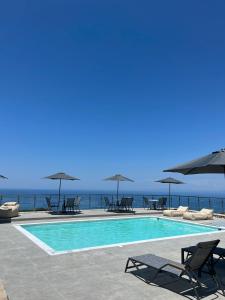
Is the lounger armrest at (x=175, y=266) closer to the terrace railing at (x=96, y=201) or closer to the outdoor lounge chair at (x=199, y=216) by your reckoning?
the outdoor lounge chair at (x=199, y=216)

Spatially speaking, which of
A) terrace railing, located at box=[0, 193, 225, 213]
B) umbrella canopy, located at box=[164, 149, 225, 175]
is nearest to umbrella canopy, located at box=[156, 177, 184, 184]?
terrace railing, located at box=[0, 193, 225, 213]

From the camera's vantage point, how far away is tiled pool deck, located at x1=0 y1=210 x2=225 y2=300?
4.48 m

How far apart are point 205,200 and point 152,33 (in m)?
10.7

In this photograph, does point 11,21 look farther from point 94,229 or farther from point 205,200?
point 205,200

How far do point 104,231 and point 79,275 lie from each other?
6.63m

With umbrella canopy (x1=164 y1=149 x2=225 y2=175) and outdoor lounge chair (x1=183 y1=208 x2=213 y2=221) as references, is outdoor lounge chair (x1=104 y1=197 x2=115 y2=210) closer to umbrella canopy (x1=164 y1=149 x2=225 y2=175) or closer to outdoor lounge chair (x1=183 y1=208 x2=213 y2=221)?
outdoor lounge chair (x1=183 y1=208 x2=213 y2=221)

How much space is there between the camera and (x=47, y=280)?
5.09 meters

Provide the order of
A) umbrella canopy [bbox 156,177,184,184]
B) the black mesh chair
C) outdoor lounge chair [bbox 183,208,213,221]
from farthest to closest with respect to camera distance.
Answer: umbrella canopy [bbox 156,177,184,184] < the black mesh chair < outdoor lounge chair [bbox 183,208,213,221]

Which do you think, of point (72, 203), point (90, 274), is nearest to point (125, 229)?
point (72, 203)

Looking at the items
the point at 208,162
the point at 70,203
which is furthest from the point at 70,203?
the point at 208,162

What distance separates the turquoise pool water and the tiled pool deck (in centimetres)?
186

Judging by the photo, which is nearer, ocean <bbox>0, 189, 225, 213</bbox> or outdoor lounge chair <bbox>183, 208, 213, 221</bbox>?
outdoor lounge chair <bbox>183, 208, 213, 221</bbox>

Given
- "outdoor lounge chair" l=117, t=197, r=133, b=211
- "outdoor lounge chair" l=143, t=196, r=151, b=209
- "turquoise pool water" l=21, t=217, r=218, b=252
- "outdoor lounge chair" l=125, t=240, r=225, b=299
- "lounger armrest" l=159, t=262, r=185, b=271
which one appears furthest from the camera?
"outdoor lounge chair" l=143, t=196, r=151, b=209

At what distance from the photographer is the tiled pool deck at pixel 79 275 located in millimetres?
4478
